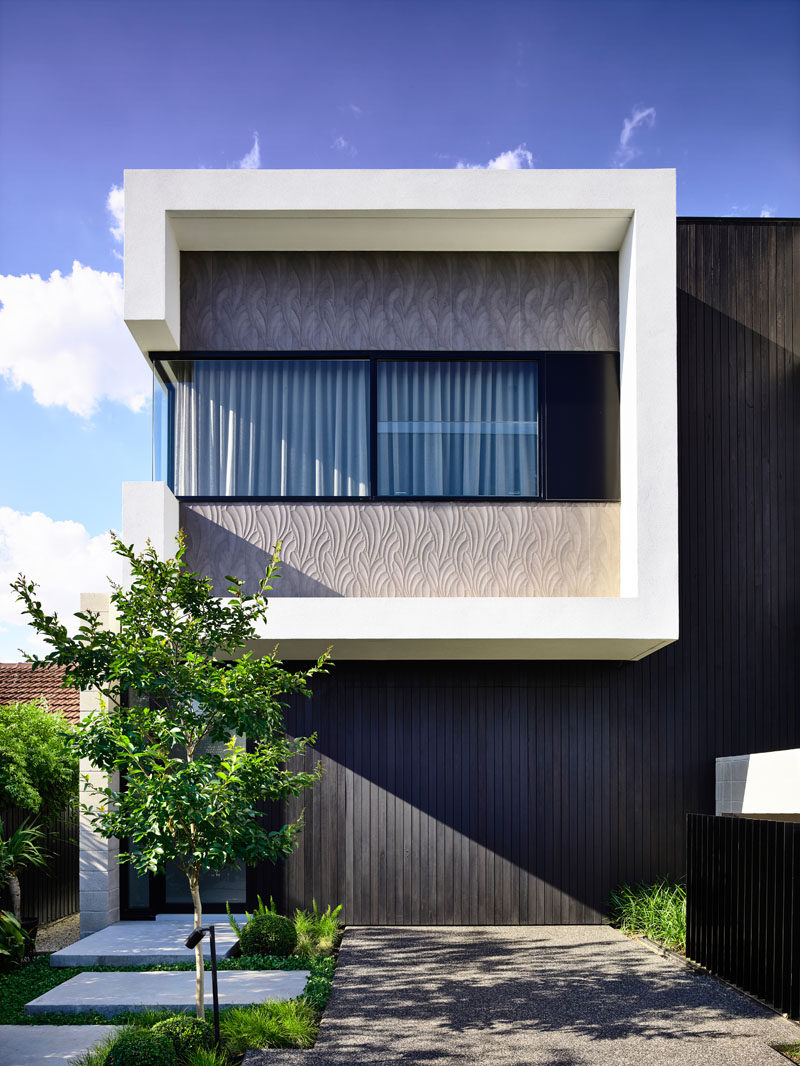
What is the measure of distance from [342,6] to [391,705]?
824 cm

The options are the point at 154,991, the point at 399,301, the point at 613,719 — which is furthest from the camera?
the point at 613,719

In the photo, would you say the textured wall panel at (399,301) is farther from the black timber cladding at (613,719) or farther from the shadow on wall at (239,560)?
the shadow on wall at (239,560)

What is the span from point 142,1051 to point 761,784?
21.1 feet

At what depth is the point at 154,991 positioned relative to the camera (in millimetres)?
7668

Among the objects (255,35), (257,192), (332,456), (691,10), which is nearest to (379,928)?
(332,456)

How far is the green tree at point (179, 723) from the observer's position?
5926 millimetres

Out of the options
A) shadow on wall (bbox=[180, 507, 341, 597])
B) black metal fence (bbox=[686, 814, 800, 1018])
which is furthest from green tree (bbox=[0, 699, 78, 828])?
black metal fence (bbox=[686, 814, 800, 1018])

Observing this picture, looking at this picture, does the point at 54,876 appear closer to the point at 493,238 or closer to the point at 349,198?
the point at 349,198

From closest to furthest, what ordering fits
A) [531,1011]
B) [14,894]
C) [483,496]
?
[531,1011] → [14,894] → [483,496]

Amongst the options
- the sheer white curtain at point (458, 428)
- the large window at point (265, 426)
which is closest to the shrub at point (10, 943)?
the large window at point (265, 426)

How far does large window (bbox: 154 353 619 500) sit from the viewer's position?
10109 millimetres

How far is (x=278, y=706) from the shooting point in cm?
679

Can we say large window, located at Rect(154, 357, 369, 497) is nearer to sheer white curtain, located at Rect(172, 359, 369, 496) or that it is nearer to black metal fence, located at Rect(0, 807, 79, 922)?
sheer white curtain, located at Rect(172, 359, 369, 496)

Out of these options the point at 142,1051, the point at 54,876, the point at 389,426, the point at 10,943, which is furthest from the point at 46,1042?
the point at 389,426
